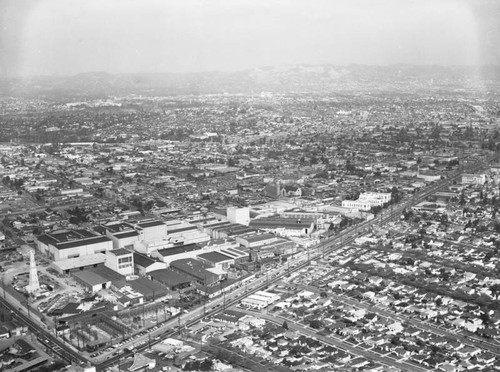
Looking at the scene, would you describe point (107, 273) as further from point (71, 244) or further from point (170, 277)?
point (71, 244)

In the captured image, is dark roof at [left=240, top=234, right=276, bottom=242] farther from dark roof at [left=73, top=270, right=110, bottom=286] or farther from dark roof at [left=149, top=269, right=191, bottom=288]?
dark roof at [left=73, top=270, right=110, bottom=286]

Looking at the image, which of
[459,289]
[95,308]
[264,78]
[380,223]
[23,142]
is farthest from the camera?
[264,78]

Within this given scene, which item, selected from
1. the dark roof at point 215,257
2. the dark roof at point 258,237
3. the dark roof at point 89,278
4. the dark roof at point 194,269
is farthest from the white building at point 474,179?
the dark roof at point 89,278

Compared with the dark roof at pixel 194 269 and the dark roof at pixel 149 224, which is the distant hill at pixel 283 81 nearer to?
the dark roof at pixel 149 224

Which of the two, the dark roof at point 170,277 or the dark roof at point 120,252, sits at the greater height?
the dark roof at point 120,252

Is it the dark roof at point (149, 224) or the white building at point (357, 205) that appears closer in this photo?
the dark roof at point (149, 224)

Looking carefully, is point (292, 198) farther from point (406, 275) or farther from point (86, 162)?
point (86, 162)

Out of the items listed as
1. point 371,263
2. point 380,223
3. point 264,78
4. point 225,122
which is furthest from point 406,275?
point 264,78
